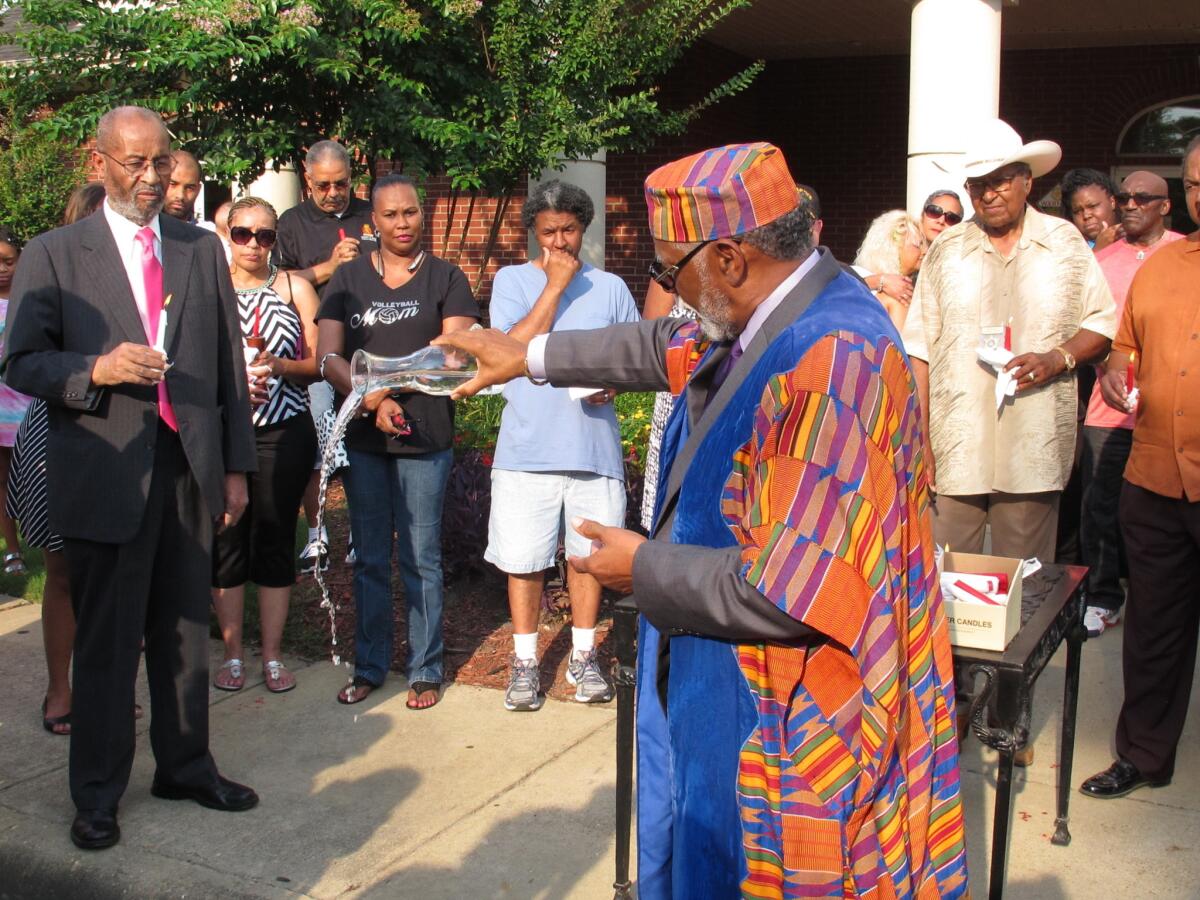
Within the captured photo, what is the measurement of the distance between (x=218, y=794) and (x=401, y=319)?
6.45ft

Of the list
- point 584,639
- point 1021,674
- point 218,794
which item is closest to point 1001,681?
point 1021,674

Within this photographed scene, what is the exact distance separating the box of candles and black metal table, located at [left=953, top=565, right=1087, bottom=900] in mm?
28

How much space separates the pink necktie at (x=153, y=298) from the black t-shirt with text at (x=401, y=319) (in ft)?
3.66

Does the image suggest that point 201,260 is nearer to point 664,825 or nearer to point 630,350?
point 630,350

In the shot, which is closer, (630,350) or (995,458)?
(630,350)

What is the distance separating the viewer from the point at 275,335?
5.30 meters

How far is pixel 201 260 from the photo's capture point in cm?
425

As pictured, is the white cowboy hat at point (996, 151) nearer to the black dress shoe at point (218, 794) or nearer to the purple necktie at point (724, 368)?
the purple necktie at point (724, 368)

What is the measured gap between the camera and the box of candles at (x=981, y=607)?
Answer: 10.5 ft

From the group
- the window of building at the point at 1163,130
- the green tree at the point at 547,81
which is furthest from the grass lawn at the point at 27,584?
the window of building at the point at 1163,130

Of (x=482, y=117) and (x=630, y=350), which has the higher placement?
(x=482, y=117)

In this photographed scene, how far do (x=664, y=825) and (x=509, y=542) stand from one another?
276cm

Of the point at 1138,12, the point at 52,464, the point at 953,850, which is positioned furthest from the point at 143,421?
the point at 1138,12

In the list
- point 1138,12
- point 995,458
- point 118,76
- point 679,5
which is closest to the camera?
point 995,458
